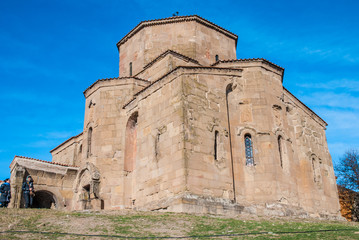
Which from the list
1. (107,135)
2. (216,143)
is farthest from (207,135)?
(107,135)

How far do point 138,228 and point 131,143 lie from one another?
31.4 feet

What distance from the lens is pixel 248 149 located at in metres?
17.1

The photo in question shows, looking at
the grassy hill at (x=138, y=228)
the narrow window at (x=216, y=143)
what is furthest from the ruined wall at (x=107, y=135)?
the grassy hill at (x=138, y=228)

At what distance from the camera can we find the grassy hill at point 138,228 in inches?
362

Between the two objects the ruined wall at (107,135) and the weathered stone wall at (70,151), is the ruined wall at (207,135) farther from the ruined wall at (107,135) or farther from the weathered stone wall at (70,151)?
the weathered stone wall at (70,151)

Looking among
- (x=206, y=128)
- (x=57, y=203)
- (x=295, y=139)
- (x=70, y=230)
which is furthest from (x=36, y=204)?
(x=295, y=139)

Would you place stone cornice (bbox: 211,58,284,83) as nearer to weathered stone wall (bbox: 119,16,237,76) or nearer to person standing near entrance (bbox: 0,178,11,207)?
weathered stone wall (bbox: 119,16,237,76)

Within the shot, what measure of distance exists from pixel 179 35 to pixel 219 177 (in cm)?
936

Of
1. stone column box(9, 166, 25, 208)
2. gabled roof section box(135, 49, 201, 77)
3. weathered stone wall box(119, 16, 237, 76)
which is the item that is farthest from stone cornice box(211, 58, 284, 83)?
stone column box(9, 166, 25, 208)

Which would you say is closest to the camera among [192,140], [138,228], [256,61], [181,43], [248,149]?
[138,228]

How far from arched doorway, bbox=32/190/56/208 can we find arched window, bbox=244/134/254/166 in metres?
10.6

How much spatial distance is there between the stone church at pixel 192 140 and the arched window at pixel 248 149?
0.04 metres

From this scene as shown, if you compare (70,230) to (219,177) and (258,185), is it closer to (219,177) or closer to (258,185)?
(219,177)

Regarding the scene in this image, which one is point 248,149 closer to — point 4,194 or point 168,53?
point 168,53
